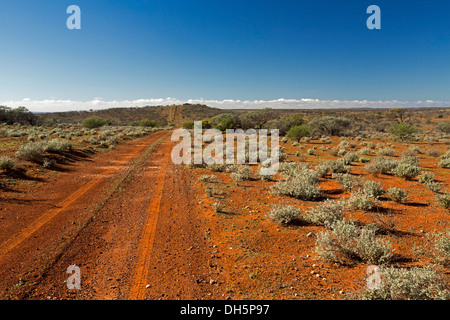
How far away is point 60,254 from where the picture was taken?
15.2 feet

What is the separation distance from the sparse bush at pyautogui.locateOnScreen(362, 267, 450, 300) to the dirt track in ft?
7.55

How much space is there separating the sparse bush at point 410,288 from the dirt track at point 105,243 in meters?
2.30

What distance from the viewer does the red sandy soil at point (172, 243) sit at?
144 inches

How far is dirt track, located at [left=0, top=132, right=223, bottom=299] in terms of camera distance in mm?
3688

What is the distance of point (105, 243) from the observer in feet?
16.8

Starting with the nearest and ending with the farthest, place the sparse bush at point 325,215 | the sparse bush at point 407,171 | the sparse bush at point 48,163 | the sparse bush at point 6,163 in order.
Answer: the sparse bush at point 325,215 < the sparse bush at point 6,163 < the sparse bush at point 407,171 < the sparse bush at point 48,163

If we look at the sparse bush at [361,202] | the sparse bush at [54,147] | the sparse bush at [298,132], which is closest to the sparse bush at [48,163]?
the sparse bush at [54,147]

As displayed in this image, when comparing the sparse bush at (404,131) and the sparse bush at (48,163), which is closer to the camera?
the sparse bush at (48,163)

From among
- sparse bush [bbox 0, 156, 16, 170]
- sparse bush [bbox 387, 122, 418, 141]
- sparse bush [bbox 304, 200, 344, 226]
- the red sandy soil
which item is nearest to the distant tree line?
sparse bush [bbox 0, 156, 16, 170]

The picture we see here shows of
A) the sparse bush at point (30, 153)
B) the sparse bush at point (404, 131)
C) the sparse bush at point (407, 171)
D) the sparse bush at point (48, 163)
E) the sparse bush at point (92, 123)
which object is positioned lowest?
the sparse bush at point (407, 171)

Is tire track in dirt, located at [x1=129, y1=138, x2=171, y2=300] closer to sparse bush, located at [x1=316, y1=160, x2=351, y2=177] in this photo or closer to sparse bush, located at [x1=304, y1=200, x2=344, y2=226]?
sparse bush, located at [x1=304, y1=200, x2=344, y2=226]

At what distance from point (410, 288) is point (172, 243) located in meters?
4.24

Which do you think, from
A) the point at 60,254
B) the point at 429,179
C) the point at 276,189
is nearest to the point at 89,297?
the point at 60,254

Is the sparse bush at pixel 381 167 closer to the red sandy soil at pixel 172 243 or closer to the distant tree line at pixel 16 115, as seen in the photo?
the red sandy soil at pixel 172 243
